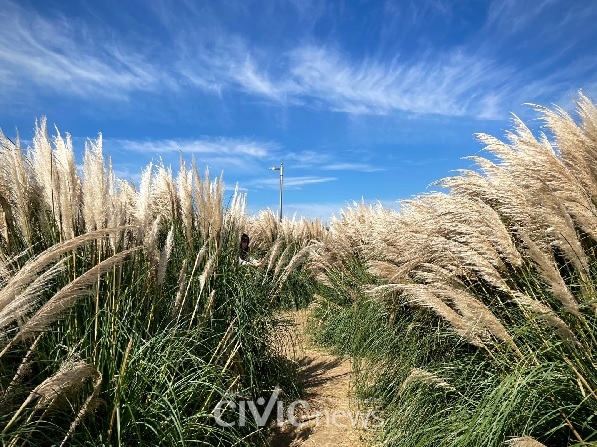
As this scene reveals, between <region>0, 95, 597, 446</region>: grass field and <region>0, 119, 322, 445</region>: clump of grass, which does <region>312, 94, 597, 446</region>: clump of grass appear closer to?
<region>0, 95, 597, 446</region>: grass field

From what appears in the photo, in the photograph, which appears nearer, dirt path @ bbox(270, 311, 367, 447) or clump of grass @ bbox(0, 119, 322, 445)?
clump of grass @ bbox(0, 119, 322, 445)

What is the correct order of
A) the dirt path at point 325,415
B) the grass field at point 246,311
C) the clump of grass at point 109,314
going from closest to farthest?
the clump of grass at point 109,314, the grass field at point 246,311, the dirt path at point 325,415

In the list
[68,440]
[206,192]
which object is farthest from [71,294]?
[206,192]

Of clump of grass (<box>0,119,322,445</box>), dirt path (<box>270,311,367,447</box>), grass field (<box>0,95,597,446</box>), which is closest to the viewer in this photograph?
clump of grass (<box>0,119,322,445</box>)

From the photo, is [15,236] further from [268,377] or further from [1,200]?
[268,377]

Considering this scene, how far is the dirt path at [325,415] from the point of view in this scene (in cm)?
348

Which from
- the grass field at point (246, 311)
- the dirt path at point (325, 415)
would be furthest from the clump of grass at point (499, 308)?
the dirt path at point (325, 415)

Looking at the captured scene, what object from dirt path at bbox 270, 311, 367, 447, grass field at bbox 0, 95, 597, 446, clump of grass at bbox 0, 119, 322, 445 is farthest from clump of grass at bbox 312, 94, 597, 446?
clump of grass at bbox 0, 119, 322, 445

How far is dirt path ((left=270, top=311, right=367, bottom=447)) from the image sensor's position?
11.4ft

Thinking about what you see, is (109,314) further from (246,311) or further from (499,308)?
(499,308)

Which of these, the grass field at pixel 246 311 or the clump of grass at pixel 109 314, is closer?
the clump of grass at pixel 109 314

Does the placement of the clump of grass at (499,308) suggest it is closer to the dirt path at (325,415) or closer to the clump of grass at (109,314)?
the dirt path at (325,415)

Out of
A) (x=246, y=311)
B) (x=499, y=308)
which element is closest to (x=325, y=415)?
(x=246, y=311)

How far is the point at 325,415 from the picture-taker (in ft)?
12.8
